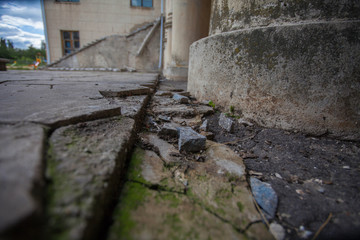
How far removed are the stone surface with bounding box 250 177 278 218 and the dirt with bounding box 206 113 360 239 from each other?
0.02 meters

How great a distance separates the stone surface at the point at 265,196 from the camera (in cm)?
74

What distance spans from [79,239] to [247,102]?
1399mm

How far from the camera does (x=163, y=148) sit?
3.60ft

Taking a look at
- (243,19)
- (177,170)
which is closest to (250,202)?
(177,170)

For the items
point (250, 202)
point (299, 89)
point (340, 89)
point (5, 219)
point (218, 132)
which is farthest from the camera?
point (218, 132)

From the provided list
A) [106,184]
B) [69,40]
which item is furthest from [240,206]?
[69,40]

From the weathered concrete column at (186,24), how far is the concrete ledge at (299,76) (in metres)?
2.25

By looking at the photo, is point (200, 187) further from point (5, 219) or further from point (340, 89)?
point (340, 89)

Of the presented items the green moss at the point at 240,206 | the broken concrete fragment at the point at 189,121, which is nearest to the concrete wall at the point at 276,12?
the broken concrete fragment at the point at 189,121

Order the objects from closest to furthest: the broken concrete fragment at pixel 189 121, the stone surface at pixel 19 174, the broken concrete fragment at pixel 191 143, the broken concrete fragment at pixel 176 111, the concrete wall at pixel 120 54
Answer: the stone surface at pixel 19 174
the broken concrete fragment at pixel 191 143
the broken concrete fragment at pixel 189 121
the broken concrete fragment at pixel 176 111
the concrete wall at pixel 120 54

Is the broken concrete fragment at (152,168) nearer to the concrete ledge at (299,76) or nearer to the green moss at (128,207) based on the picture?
the green moss at (128,207)

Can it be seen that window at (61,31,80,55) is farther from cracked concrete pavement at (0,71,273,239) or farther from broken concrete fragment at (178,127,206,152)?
broken concrete fragment at (178,127,206,152)

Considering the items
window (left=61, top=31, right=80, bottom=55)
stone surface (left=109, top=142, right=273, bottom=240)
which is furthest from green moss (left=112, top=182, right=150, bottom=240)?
window (left=61, top=31, right=80, bottom=55)

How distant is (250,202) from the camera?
0.76 metres
